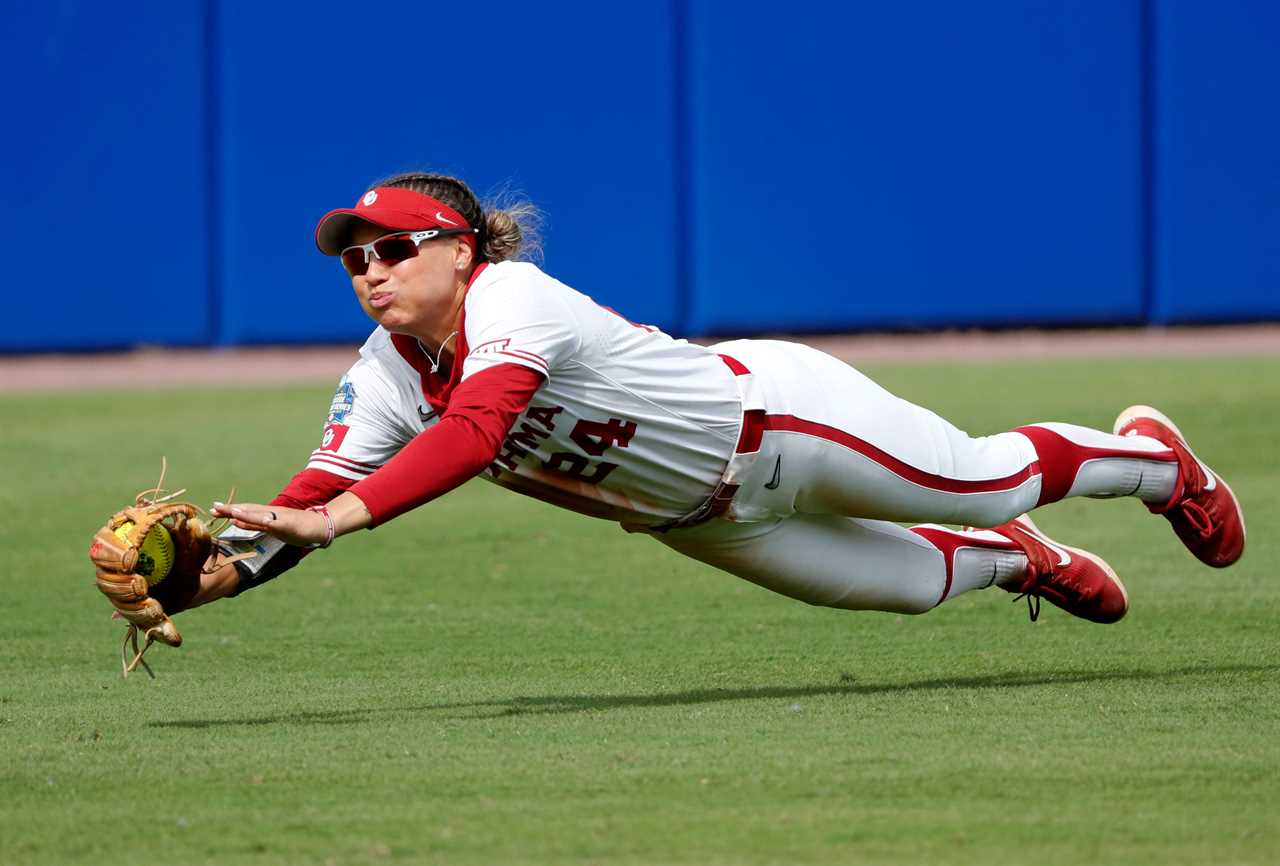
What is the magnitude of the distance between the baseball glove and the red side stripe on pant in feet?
4.60

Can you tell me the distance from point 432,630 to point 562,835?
2.52 meters

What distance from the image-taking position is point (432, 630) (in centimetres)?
580

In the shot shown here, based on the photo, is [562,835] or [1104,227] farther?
[1104,227]

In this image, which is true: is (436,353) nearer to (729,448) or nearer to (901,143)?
(729,448)

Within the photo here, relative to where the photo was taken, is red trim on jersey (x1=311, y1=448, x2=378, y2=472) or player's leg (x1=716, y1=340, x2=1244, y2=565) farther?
red trim on jersey (x1=311, y1=448, x2=378, y2=472)

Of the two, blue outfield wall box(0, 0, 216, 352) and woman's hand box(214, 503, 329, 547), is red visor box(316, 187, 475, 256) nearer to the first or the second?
woman's hand box(214, 503, 329, 547)

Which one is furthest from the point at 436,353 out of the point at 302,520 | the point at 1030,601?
the point at 1030,601

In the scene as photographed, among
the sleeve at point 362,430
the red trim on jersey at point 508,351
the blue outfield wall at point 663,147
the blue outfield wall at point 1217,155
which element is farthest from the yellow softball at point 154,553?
the blue outfield wall at point 1217,155

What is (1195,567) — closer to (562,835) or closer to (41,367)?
(562,835)

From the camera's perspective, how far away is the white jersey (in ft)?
13.9

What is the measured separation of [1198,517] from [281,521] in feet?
8.96

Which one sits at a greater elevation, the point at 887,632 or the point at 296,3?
the point at 296,3

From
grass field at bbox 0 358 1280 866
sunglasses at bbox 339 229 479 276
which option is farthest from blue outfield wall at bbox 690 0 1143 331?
sunglasses at bbox 339 229 479 276

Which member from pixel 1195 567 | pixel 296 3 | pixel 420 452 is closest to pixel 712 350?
pixel 420 452
